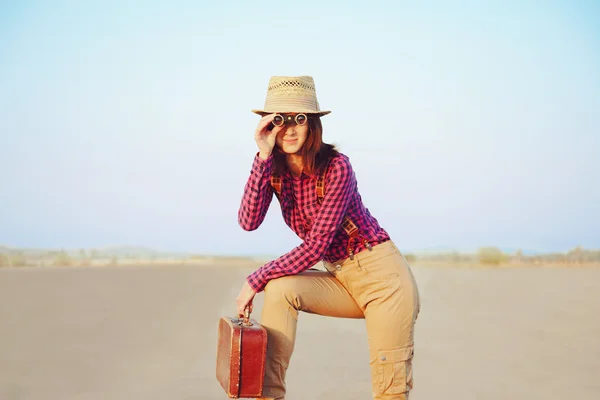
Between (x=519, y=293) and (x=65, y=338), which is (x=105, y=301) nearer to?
(x=65, y=338)

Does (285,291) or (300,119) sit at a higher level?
(300,119)

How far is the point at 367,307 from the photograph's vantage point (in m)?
3.88

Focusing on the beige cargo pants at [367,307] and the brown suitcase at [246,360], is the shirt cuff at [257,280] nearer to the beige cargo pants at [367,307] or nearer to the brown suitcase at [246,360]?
the beige cargo pants at [367,307]

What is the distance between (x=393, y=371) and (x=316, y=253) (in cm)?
64

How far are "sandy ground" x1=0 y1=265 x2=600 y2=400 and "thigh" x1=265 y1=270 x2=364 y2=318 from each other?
1.79 metres

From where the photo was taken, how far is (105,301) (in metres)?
8.95

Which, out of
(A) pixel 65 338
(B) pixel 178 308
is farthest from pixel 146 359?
(B) pixel 178 308

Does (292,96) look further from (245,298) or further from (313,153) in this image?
(245,298)

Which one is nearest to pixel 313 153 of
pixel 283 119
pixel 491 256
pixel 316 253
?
pixel 283 119

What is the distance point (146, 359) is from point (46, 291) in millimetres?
3270

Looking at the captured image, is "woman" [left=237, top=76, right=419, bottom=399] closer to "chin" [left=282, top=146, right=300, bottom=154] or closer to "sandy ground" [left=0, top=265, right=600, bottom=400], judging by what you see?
"chin" [left=282, top=146, right=300, bottom=154]

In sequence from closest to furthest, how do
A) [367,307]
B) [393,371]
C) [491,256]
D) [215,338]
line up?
1. [393,371]
2. [367,307]
3. [215,338]
4. [491,256]

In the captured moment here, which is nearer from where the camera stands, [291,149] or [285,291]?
[285,291]

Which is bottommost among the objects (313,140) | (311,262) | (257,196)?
(311,262)
